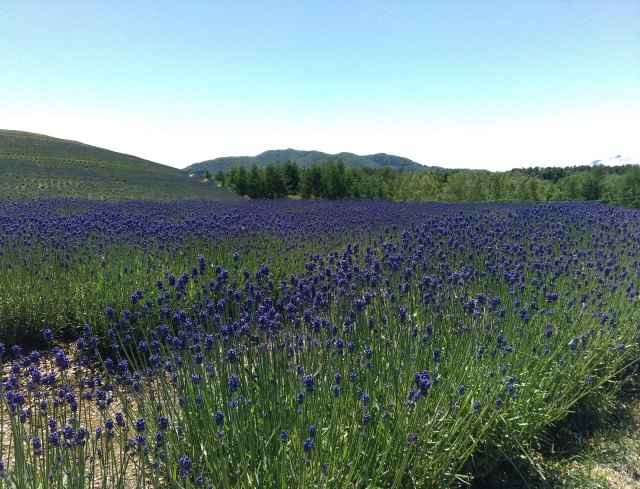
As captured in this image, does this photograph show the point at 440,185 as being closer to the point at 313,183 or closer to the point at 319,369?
the point at 313,183

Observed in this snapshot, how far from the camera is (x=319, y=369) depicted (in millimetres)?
2795

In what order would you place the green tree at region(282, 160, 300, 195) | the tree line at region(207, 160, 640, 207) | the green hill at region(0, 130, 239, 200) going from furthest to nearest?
1. the green tree at region(282, 160, 300, 195)
2. the tree line at region(207, 160, 640, 207)
3. the green hill at region(0, 130, 239, 200)

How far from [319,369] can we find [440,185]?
4281 centimetres

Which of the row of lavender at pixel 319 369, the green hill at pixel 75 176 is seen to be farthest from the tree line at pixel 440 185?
the row of lavender at pixel 319 369

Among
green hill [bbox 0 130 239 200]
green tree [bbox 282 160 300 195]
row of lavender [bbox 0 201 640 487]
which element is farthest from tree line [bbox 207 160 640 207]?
row of lavender [bbox 0 201 640 487]

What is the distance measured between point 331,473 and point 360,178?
4761 cm

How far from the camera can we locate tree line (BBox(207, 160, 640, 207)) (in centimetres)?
3306

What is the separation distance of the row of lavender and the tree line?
21.8 m

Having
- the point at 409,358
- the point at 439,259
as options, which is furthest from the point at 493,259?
the point at 409,358

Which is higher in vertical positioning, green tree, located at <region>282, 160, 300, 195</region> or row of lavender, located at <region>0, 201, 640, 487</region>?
green tree, located at <region>282, 160, 300, 195</region>

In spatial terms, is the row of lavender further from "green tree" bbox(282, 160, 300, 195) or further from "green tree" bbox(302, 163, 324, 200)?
"green tree" bbox(282, 160, 300, 195)

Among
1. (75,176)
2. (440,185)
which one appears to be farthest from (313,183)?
(75,176)

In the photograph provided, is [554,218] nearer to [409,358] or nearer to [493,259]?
[493,259]

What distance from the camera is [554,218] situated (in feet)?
31.0
